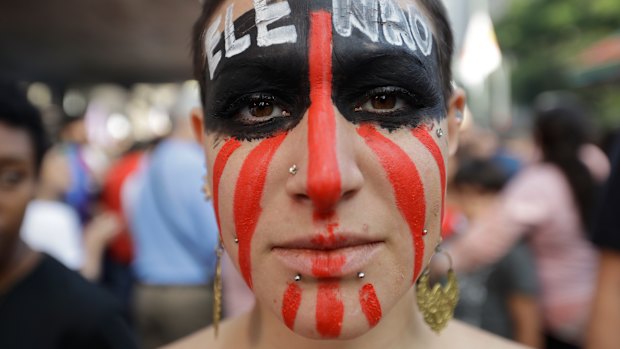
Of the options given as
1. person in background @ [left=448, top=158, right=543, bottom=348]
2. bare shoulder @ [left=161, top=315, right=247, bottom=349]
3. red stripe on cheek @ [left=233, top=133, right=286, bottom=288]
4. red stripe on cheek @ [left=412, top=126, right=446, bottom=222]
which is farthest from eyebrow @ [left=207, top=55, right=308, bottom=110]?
person in background @ [left=448, top=158, right=543, bottom=348]

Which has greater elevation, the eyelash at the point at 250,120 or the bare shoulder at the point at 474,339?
the eyelash at the point at 250,120

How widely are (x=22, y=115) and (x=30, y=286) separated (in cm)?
58

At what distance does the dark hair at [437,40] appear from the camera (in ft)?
4.82

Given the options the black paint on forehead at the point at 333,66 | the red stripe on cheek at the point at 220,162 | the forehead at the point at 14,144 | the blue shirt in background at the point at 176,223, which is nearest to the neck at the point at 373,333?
the red stripe on cheek at the point at 220,162

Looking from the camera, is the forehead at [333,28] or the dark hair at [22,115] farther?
the dark hair at [22,115]

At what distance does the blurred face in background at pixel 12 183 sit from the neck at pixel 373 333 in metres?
0.90

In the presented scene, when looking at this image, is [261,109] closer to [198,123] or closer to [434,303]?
[198,123]

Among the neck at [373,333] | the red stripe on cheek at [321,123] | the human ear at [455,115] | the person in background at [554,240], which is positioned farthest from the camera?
the person in background at [554,240]

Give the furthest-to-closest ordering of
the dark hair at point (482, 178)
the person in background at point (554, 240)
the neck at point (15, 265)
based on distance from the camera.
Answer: the dark hair at point (482, 178), the person in background at point (554, 240), the neck at point (15, 265)

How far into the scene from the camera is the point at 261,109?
1354 millimetres

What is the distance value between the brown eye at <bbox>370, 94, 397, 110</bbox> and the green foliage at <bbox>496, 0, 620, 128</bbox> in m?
24.1

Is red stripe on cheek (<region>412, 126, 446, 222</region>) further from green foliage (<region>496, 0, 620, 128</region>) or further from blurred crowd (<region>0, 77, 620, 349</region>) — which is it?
green foliage (<region>496, 0, 620, 128</region>)

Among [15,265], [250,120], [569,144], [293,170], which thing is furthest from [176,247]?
[293,170]

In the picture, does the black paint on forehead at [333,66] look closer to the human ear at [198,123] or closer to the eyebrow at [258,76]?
the eyebrow at [258,76]
